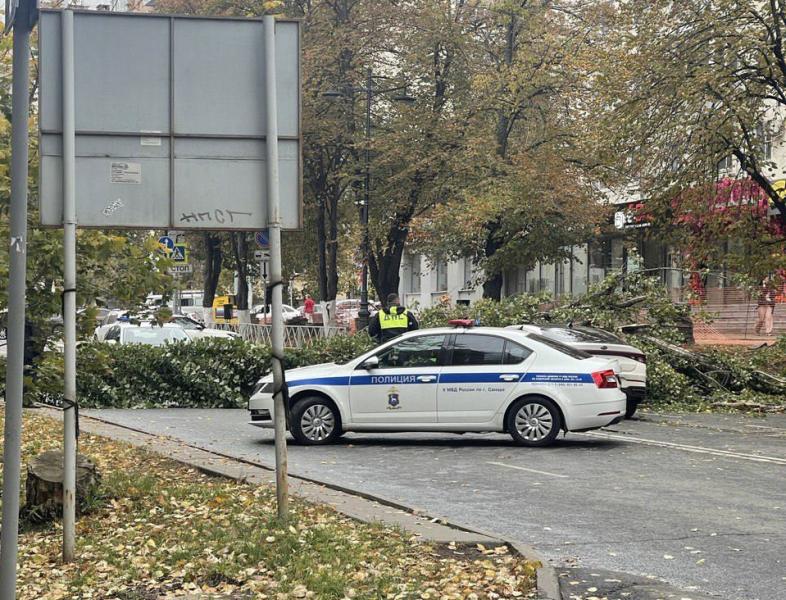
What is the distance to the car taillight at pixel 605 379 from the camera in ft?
50.1

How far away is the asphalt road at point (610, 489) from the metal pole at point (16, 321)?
3.37m

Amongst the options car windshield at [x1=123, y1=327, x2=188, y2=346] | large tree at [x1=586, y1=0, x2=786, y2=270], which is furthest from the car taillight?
car windshield at [x1=123, y1=327, x2=188, y2=346]

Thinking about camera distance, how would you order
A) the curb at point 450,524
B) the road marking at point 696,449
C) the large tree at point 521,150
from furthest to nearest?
the large tree at point 521,150 < the road marking at point 696,449 < the curb at point 450,524

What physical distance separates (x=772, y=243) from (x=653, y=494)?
1535 centimetres

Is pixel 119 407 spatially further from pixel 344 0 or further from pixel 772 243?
pixel 344 0

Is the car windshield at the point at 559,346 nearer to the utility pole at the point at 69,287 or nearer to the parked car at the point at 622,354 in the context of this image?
the parked car at the point at 622,354

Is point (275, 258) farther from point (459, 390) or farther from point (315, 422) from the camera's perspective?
point (315, 422)

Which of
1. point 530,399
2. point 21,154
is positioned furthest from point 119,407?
point 21,154

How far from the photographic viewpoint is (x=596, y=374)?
15.3 m

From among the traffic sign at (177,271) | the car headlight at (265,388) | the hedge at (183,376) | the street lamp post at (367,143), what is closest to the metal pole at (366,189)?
the street lamp post at (367,143)

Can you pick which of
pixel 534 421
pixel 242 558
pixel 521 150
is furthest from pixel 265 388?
pixel 521 150

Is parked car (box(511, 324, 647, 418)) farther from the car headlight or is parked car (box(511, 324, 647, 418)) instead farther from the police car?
the car headlight

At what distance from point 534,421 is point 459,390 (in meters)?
1.03

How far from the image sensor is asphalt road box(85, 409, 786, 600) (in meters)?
8.08
